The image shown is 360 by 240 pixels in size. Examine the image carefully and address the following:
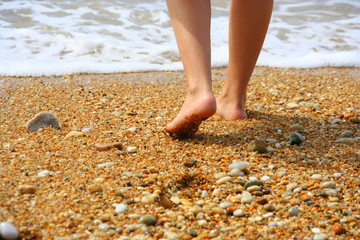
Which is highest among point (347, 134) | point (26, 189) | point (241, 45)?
point (241, 45)

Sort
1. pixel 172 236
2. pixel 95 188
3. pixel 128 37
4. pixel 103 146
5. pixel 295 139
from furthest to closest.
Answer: pixel 128 37
pixel 295 139
pixel 103 146
pixel 95 188
pixel 172 236

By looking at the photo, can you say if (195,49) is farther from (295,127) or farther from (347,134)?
(347,134)

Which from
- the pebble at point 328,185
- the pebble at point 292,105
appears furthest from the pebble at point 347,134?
the pebble at point 328,185

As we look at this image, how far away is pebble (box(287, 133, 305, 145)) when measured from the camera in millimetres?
2037

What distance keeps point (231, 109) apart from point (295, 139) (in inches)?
18.5

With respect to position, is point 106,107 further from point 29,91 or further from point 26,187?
point 26,187

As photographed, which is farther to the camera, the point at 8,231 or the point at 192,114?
the point at 192,114

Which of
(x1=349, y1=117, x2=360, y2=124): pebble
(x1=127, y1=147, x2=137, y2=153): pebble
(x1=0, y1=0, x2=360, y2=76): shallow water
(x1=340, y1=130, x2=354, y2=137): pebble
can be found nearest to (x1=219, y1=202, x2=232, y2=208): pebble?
(x1=127, y1=147, x2=137, y2=153): pebble

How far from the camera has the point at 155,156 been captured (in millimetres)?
1857

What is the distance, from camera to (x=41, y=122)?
7.19ft

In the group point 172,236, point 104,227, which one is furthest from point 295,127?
point 104,227

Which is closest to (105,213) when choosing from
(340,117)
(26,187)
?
→ (26,187)

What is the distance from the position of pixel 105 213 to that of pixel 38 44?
138 inches

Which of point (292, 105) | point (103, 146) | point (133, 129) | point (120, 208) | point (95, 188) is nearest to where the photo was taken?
point (120, 208)
